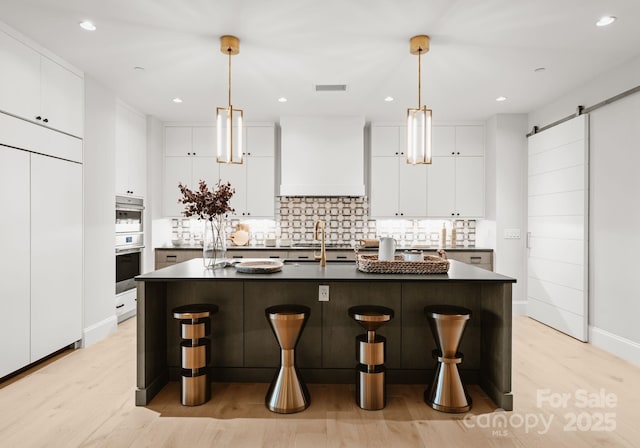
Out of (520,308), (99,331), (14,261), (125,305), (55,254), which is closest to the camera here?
(14,261)

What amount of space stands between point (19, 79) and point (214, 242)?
1.96m

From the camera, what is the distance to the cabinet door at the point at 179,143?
5609 mm

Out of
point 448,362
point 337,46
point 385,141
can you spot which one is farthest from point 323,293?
point 385,141

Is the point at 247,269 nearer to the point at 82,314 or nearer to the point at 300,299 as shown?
the point at 300,299

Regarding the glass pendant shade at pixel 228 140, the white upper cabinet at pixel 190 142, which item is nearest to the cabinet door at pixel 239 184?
the white upper cabinet at pixel 190 142

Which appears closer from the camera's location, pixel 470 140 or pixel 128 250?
pixel 128 250

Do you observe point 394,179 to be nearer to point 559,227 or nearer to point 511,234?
point 511,234

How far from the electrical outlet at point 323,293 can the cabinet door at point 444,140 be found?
347 cm

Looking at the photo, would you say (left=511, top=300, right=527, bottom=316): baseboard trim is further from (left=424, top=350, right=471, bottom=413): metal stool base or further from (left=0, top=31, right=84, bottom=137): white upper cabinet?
(left=0, top=31, right=84, bottom=137): white upper cabinet

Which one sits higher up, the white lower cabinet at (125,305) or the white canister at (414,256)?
the white canister at (414,256)

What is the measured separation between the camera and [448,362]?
2561 mm

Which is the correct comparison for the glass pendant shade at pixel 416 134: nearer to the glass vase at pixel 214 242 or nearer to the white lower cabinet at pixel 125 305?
the glass vase at pixel 214 242

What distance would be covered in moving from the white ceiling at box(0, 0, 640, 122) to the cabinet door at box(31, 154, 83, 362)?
1.05m

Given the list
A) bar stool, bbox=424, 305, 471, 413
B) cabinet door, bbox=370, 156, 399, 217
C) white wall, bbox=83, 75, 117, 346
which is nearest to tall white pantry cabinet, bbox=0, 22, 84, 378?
white wall, bbox=83, 75, 117, 346
